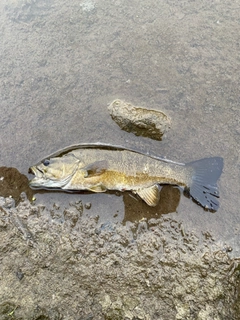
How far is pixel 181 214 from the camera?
3.55 metres

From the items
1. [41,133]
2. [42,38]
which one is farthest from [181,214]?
[42,38]

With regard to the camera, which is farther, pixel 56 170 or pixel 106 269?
pixel 56 170

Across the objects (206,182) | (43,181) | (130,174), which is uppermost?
(43,181)

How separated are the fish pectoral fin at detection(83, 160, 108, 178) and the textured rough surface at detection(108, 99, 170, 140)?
0.58 metres

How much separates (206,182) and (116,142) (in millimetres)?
1118

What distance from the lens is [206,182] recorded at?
3.54 meters

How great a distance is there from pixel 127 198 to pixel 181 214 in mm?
614

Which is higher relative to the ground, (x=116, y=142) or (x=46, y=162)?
(x=46, y=162)

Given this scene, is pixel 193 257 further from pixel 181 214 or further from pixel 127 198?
pixel 127 198

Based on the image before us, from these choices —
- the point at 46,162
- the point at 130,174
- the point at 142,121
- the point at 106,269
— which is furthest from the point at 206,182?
the point at 46,162

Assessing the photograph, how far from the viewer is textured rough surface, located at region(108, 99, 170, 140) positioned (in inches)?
151

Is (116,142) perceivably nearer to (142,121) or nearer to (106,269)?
(142,121)

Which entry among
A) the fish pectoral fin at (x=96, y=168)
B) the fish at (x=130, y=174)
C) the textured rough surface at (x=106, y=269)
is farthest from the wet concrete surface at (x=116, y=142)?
the fish pectoral fin at (x=96, y=168)

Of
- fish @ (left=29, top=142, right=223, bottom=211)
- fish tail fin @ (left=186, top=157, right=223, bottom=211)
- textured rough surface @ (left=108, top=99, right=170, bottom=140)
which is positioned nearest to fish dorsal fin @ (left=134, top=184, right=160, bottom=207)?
fish @ (left=29, top=142, right=223, bottom=211)
